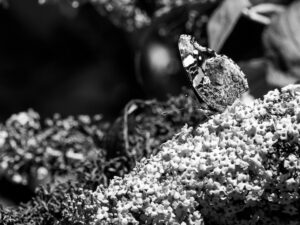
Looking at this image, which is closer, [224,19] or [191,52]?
[191,52]

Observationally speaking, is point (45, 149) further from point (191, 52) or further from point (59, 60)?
point (59, 60)

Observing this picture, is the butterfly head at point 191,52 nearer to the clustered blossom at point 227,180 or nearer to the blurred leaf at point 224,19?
the clustered blossom at point 227,180

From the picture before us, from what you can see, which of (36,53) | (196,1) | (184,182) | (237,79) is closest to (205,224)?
(184,182)

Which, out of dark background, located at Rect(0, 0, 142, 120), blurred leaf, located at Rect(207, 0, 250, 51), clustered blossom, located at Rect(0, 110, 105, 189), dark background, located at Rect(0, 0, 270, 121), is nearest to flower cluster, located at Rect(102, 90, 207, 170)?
clustered blossom, located at Rect(0, 110, 105, 189)

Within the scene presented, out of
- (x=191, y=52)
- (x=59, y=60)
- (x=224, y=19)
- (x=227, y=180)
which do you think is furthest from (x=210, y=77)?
(x=59, y=60)

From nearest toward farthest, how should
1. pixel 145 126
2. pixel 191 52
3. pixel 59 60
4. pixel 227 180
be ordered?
1. pixel 227 180
2. pixel 191 52
3. pixel 145 126
4. pixel 59 60

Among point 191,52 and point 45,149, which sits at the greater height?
point 45,149

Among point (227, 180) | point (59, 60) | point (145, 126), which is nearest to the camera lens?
point (227, 180)
